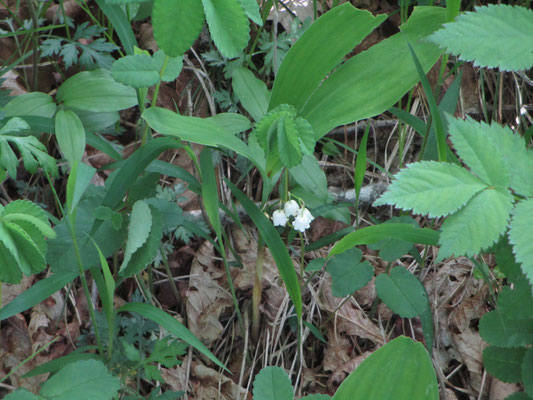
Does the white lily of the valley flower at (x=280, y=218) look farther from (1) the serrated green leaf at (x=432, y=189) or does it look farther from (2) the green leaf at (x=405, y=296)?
(1) the serrated green leaf at (x=432, y=189)

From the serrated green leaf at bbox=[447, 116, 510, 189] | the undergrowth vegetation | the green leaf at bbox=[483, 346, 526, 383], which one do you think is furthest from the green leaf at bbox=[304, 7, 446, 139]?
the green leaf at bbox=[483, 346, 526, 383]

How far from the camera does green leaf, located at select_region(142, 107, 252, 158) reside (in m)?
1.18

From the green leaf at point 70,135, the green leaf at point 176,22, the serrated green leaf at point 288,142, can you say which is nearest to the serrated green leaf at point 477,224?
the serrated green leaf at point 288,142

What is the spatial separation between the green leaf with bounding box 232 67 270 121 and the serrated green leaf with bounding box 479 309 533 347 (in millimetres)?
805

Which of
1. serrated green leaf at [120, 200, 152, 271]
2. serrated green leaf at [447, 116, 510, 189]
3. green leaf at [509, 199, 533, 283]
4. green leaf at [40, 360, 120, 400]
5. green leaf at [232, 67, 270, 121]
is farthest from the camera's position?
green leaf at [232, 67, 270, 121]

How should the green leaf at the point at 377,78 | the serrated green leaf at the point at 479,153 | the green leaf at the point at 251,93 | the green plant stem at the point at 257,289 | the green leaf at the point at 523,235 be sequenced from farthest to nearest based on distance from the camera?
the green leaf at the point at 251,93, the green plant stem at the point at 257,289, the green leaf at the point at 377,78, the serrated green leaf at the point at 479,153, the green leaf at the point at 523,235

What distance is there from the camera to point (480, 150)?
100 centimetres

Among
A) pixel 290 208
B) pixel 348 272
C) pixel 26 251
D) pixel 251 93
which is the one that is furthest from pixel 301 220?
pixel 26 251

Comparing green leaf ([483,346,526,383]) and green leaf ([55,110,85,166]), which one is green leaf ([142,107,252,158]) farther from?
green leaf ([483,346,526,383])

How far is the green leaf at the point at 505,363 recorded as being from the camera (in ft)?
4.26

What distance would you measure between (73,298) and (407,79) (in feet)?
3.75

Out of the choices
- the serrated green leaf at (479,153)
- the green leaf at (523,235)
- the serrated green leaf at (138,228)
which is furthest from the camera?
the serrated green leaf at (138,228)

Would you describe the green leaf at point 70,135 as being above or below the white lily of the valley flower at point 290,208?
above

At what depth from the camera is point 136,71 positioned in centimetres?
120
